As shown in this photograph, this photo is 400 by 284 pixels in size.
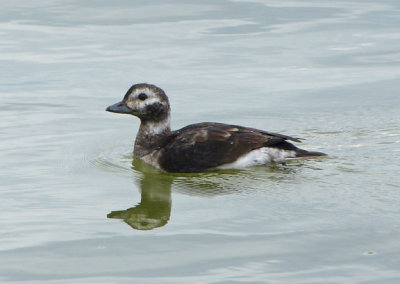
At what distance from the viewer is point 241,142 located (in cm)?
1168

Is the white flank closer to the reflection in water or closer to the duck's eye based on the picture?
the reflection in water

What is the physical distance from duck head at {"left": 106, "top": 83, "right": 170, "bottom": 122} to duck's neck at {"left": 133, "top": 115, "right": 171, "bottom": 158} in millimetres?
61

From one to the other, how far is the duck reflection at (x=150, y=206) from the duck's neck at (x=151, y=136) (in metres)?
0.49

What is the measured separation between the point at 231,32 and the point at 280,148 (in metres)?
6.76

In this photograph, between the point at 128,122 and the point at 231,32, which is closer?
the point at 128,122

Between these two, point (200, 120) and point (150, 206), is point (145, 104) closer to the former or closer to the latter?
point (200, 120)

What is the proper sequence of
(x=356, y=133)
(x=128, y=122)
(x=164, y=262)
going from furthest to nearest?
(x=128, y=122)
(x=356, y=133)
(x=164, y=262)

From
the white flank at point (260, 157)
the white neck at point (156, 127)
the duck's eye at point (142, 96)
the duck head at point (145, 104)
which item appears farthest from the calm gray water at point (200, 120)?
the duck's eye at point (142, 96)

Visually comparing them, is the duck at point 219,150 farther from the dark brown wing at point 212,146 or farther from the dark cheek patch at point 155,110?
the dark cheek patch at point 155,110

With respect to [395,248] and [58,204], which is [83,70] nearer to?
[58,204]

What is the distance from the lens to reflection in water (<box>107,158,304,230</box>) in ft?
32.9

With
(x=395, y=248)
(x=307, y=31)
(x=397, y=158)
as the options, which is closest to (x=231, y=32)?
(x=307, y=31)

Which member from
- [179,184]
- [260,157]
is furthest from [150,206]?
[260,157]

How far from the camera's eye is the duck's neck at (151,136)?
12.4m
